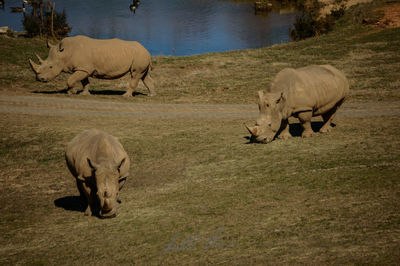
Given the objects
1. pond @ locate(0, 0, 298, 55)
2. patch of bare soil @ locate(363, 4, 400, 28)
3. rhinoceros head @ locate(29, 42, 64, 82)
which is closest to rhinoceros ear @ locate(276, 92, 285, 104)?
rhinoceros head @ locate(29, 42, 64, 82)

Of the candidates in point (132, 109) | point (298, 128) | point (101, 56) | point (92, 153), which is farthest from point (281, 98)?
point (101, 56)

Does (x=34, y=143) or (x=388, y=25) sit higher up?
(x=388, y=25)

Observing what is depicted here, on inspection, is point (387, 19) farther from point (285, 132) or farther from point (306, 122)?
point (285, 132)

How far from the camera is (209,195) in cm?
1254

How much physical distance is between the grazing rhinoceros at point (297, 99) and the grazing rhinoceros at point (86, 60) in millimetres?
10679

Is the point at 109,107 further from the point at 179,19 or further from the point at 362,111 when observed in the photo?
the point at 179,19

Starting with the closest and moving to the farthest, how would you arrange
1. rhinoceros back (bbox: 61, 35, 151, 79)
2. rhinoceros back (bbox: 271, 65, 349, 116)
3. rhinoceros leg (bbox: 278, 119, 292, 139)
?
rhinoceros back (bbox: 271, 65, 349, 116)
rhinoceros leg (bbox: 278, 119, 292, 139)
rhinoceros back (bbox: 61, 35, 151, 79)

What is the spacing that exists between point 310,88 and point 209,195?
644cm

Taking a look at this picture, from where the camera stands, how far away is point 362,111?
862 inches

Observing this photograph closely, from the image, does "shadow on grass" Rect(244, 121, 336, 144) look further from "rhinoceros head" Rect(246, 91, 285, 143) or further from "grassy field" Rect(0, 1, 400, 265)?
"rhinoceros head" Rect(246, 91, 285, 143)

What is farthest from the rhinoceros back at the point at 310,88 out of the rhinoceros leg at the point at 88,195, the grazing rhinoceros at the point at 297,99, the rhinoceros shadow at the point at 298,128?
the rhinoceros leg at the point at 88,195

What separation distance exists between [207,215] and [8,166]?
27.0 feet

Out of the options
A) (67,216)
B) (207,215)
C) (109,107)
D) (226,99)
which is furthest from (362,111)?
(67,216)

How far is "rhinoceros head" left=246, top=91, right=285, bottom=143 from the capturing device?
53.0 feet
